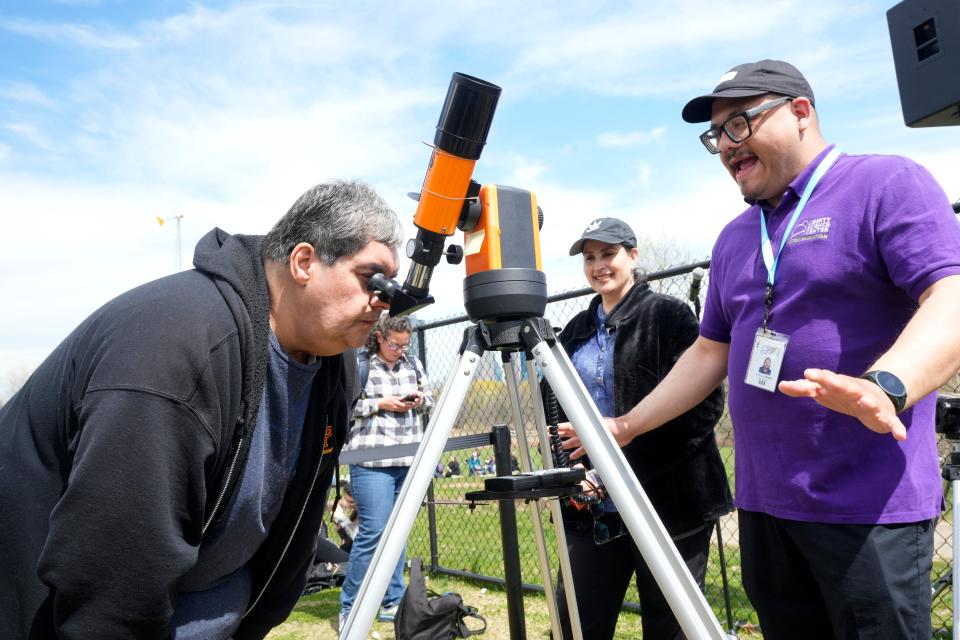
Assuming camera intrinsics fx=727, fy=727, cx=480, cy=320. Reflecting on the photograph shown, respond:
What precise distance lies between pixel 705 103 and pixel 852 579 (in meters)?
1.40

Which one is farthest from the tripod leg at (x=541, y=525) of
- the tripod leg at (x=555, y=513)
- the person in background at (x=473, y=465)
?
the person in background at (x=473, y=465)

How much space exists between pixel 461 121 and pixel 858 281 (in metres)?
1.07

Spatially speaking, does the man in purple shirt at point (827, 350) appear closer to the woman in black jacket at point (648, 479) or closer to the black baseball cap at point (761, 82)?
the black baseball cap at point (761, 82)

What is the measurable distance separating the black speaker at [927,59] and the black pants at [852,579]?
101 cm

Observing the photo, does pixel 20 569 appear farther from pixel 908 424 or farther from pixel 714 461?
pixel 714 461

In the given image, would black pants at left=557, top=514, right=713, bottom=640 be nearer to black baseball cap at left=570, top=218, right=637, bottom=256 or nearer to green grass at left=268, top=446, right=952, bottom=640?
green grass at left=268, top=446, right=952, bottom=640

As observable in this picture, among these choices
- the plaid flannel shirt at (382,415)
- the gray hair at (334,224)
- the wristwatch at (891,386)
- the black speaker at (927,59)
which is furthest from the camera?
the plaid flannel shirt at (382,415)

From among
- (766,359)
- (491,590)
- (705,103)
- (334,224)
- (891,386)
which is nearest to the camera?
(891,386)

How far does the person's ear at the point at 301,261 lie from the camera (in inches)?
72.9

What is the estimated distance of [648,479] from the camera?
9.33 feet

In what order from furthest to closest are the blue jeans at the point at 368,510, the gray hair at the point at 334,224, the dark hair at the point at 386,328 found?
the dark hair at the point at 386,328 → the blue jeans at the point at 368,510 → the gray hair at the point at 334,224

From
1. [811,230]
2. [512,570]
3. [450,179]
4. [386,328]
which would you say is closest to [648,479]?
[512,570]

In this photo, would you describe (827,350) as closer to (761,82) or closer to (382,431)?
(761,82)

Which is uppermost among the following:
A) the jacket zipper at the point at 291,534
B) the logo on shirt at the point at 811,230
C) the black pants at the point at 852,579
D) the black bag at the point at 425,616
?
the logo on shirt at the point at 811,230
